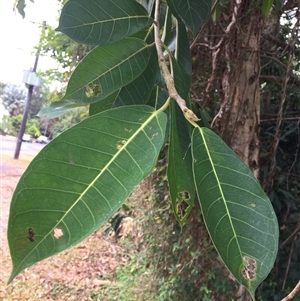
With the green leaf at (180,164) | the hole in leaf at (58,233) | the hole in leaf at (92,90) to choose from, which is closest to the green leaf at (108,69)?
the hole in leaf at (92,90)

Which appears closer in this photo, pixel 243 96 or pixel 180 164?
pixel 180 164

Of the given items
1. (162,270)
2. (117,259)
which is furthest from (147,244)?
(117,259)

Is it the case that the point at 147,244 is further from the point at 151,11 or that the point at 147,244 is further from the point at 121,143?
the point at 121,143

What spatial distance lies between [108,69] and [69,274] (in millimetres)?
2415

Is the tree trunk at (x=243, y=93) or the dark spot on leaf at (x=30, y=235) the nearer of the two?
the dark spot on leaf at (x=30, y=235)

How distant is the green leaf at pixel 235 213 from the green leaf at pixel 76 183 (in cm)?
5

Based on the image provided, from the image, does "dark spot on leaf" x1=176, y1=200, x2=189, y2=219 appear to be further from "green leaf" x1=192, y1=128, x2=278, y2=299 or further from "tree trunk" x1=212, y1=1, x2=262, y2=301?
"tree trunk" x1=212, y1=1, x2=262, y2=301

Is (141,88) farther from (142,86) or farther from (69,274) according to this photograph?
(69,274)

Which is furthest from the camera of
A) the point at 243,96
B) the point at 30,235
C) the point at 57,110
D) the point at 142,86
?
the point at 243,96

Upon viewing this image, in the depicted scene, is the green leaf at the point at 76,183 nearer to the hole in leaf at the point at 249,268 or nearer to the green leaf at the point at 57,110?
the hole in leaf at the point at 249,268

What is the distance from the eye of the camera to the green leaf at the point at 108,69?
0.45 m

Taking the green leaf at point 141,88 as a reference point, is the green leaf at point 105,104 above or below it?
below

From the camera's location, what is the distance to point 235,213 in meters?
0.30

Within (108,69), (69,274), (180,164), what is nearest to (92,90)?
(108,69)
